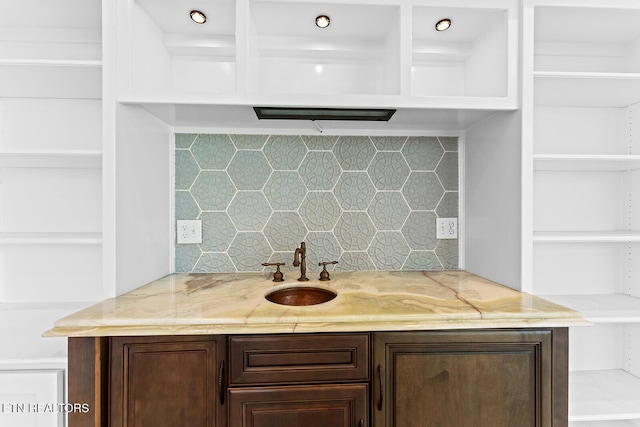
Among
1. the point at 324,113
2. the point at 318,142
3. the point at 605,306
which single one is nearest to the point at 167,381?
the point at 324,113

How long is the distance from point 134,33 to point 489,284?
1.86m

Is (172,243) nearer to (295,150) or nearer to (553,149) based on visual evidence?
(295,150)

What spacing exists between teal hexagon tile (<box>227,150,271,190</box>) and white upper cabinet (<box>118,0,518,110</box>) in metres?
0.35

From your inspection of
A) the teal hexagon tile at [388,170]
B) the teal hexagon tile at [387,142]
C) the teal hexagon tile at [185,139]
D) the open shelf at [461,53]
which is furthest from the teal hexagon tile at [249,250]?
the open shelf at [461,53]

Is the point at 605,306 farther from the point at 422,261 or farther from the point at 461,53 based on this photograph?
the point at 461,53

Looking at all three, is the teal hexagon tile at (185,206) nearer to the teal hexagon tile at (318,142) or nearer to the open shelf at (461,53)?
the teal hexagon tile at (318,142)

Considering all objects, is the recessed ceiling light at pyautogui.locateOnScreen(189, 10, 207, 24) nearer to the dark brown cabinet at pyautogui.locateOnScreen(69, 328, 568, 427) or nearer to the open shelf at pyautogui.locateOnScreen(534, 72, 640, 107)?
the dark brown cabinet at pyautogui.locateOnScreen(69, 328, 568, 427)

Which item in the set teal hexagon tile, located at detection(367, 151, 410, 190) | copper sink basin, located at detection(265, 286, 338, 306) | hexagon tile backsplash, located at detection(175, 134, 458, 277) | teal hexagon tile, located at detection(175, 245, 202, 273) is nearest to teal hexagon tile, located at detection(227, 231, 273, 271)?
hexagon tile backsplash, located at detection(175, 134, 458, 277)

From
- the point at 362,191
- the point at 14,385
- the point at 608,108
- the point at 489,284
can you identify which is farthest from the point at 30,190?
the point at 608,108

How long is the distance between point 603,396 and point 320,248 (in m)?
1.45

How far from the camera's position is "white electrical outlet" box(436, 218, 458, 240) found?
1859 millimetres

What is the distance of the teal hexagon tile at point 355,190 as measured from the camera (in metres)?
1.83

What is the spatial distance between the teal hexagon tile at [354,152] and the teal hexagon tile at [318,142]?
0.04 m

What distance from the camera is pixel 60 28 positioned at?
1617 millimetres
